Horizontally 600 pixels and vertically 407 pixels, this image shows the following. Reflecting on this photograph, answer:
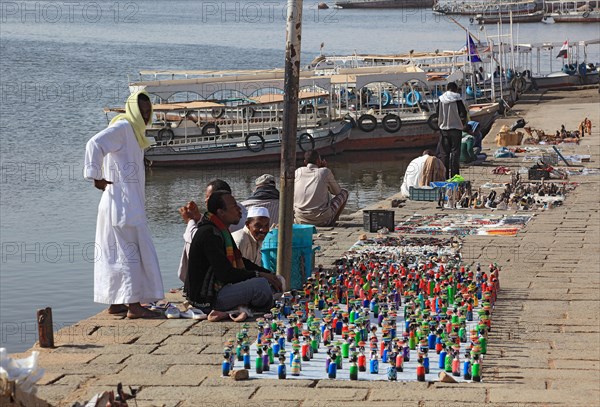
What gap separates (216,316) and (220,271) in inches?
12.4

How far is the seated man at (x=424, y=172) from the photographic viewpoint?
14688 mm

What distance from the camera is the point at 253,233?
8906mm

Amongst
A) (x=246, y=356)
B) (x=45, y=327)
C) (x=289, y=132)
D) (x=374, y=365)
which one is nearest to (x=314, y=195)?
(x=289, y=132)

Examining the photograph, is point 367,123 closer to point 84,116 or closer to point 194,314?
point 84,116

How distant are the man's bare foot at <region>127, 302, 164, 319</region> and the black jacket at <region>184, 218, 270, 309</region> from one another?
29 cm

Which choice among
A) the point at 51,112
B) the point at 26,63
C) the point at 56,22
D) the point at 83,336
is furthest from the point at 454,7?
the point at 83,336

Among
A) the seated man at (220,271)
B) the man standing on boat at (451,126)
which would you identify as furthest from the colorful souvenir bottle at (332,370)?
the man standing on boat at (451,126)

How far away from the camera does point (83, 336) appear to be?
751 cm

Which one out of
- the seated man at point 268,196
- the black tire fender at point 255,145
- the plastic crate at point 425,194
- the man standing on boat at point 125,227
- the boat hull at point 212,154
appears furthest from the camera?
the black tire fender at point 255,145

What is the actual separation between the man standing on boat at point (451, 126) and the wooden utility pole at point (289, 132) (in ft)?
24.6

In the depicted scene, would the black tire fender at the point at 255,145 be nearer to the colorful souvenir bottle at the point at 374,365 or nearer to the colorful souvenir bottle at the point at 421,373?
the colorful souvenir bottle at the point at 374,365

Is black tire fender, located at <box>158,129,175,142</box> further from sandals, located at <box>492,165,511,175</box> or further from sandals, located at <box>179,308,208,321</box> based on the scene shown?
Result: sandals, located at <box>179,308,208,321</box>

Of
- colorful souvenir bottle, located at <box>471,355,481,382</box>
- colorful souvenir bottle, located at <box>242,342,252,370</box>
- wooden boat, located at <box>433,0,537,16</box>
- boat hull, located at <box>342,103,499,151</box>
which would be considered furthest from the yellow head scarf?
A: wooden boat, located at <box>433,0,537,16</box>

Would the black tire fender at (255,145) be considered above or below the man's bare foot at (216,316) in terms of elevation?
above
